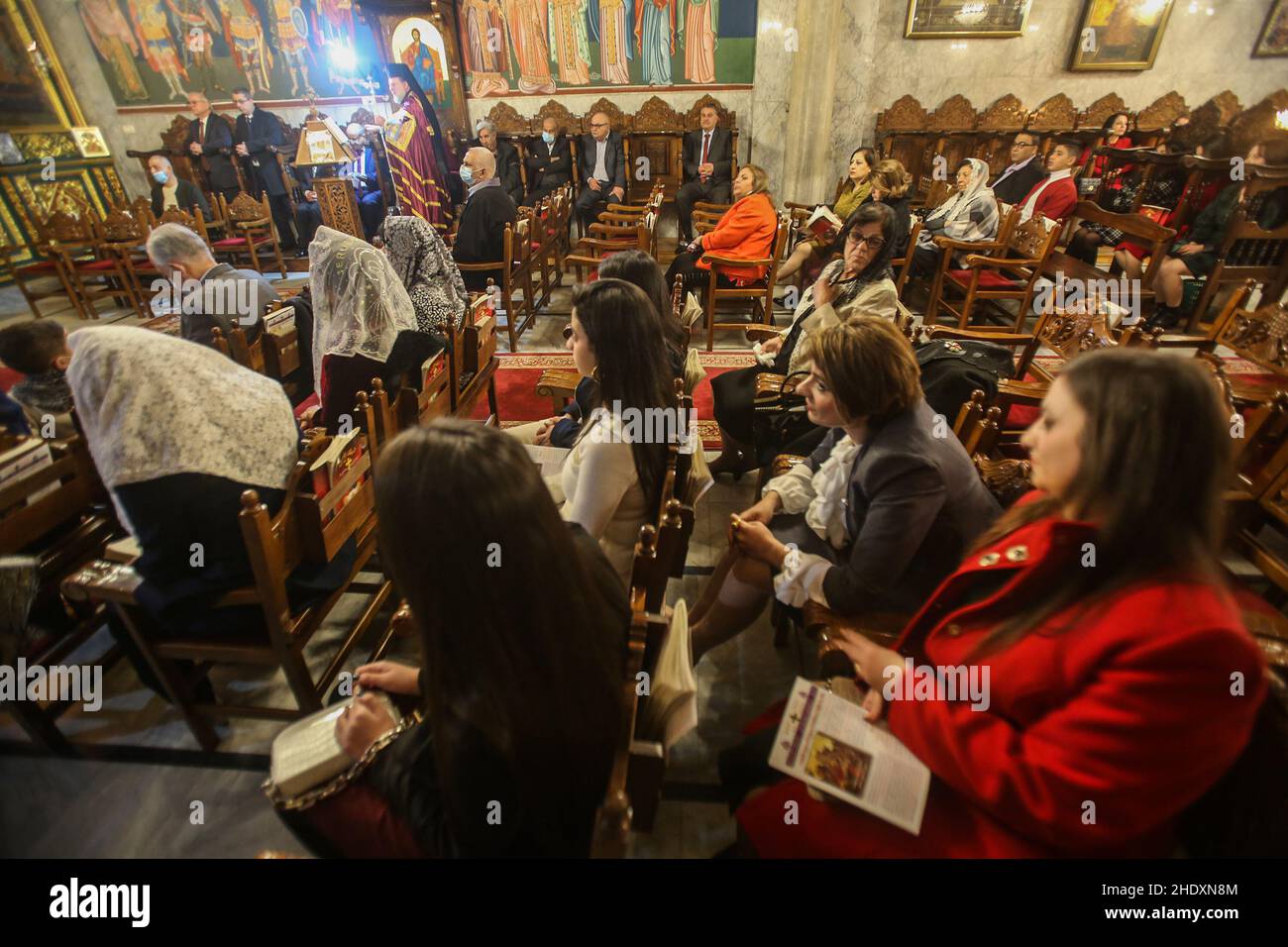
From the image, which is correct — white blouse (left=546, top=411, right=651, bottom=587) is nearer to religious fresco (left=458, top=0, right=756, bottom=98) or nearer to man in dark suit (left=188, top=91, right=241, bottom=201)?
religious fresco (left=458, top=0, right=756, bottom=98)

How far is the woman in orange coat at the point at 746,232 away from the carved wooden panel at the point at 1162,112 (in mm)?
6029

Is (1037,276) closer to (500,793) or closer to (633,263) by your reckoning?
(633,263)

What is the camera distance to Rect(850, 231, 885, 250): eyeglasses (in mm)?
2730

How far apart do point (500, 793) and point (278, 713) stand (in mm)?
1332

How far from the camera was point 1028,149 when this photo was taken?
5477mm

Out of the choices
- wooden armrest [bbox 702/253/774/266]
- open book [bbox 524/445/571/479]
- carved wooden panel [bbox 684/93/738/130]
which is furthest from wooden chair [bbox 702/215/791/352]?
carved wooden panel [bbox 684/93/738/130]

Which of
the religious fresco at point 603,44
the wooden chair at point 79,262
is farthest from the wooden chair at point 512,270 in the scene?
the wooden chair at point 79,262

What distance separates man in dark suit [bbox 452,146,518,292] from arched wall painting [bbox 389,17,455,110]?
12.7 ft

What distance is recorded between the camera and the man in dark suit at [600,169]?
715cm

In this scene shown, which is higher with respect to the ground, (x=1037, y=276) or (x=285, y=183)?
(x=285, y=183)
